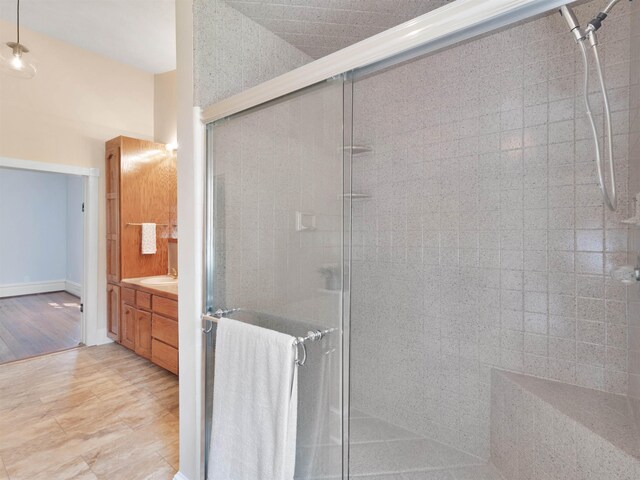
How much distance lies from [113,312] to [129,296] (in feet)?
1.75

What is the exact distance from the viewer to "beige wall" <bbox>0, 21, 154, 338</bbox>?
3273 millimetres

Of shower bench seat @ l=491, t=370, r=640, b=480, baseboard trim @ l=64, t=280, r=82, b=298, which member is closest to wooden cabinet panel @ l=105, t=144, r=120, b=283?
baseboard trim @ l=64, t=280, r=82, b=298

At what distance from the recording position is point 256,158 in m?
1.51

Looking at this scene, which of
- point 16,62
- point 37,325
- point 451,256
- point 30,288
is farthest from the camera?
point 30,288

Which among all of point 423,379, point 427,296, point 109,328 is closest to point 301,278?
point 427,296

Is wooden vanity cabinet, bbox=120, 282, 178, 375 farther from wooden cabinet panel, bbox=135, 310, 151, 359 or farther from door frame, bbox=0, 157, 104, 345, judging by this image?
door frame, bbox=0, 157, 104, 345

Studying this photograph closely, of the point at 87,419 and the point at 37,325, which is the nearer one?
the point at 87,419

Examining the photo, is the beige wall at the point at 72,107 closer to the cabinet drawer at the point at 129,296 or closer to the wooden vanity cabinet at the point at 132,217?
the wooden vanity cabinet at the point at 132,217

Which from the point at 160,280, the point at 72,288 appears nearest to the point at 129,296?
the point at 160,280

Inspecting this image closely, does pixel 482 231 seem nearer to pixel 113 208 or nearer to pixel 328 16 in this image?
pixel 328 16

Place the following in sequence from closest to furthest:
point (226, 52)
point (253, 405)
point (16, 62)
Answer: point (253, 405), point (226, 52), point (16, 62)

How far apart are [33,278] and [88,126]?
4079 millimetres

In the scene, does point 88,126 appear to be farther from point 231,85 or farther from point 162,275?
point 231,85

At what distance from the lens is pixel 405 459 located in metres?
1.89
